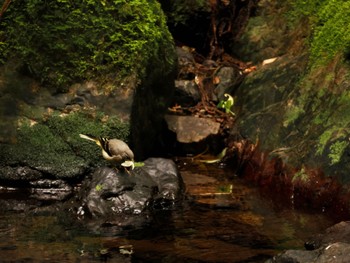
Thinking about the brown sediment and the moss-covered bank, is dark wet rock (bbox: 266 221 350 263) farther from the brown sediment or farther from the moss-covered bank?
the moss-covered bank

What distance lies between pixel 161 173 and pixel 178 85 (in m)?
3.16

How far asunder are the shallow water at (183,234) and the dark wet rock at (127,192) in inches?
8.0

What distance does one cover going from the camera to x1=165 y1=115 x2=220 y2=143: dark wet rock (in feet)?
→ 26.5

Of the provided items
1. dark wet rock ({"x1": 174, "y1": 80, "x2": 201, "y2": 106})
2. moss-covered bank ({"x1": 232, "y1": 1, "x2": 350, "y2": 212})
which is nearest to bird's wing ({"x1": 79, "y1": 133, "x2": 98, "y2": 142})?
moss-covered bank ({"x1": 232, "y1": 1, "x2": 350, "y2": 212})

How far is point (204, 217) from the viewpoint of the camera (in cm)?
556

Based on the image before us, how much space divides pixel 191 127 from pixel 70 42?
2.28 m

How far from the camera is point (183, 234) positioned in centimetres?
505

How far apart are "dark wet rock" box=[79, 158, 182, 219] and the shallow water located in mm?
202

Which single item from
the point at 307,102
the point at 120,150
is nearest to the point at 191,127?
the point at 307,102

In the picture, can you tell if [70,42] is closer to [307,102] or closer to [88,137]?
[88,137]

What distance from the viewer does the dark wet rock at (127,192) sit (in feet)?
18.4

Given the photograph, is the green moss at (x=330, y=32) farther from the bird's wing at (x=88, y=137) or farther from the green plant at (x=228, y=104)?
the bird's wing at (x=88, y=137)

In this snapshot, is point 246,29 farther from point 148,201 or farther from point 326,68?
point 148,201

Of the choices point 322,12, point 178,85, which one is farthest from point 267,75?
point 178,85
